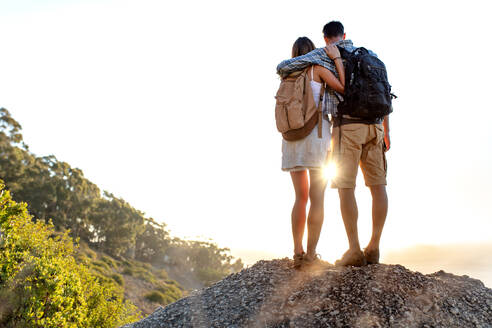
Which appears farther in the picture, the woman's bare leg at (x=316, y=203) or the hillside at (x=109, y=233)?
the hillside at (x=109, y=233)

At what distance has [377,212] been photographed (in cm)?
489

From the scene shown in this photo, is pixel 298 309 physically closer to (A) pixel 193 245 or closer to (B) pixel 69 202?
(B) pixel 69 202

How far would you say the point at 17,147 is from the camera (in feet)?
128

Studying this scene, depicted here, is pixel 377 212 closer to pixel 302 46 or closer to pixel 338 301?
pixel 338 301

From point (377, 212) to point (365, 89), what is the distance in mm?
1555

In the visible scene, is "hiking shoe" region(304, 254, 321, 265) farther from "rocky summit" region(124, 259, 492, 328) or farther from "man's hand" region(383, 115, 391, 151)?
"man's hand" region(383, 115, 391, 151)

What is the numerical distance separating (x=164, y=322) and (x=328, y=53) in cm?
390

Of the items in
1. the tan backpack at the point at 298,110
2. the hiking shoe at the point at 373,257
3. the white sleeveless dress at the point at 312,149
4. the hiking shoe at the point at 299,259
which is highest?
the tan backpack at the point at 298,110

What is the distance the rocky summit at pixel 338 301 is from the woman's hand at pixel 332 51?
8.53ft

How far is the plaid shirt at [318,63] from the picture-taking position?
4.59 meters

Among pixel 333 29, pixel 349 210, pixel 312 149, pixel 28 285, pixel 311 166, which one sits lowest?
pixel 28 285

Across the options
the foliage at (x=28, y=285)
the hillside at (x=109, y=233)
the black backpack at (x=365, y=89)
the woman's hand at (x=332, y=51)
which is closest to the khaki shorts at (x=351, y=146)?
the black backpack at (x=365, y=89)

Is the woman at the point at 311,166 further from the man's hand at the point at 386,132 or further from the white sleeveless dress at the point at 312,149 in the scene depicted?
the man's hand at the point at 386,132

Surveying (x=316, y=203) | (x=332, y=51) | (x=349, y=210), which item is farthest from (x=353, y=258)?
(x=332, y=51)
